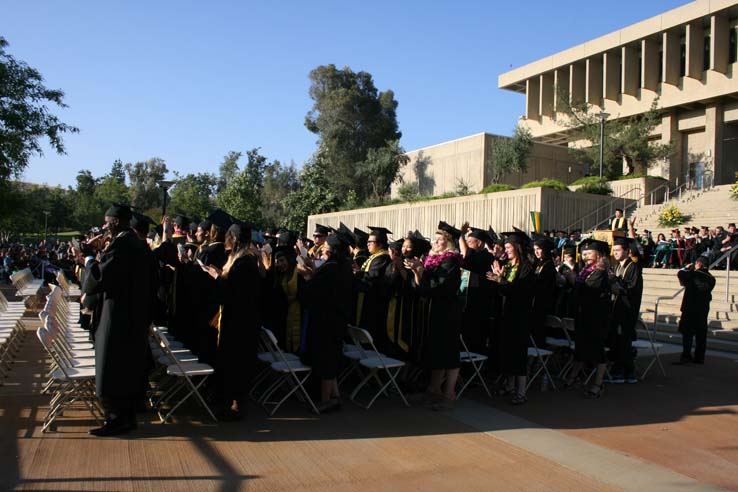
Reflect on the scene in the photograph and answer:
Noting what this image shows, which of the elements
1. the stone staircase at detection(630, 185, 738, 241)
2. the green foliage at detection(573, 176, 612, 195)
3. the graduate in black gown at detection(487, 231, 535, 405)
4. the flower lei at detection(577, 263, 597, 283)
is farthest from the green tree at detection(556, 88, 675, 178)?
the graduate in black gown at detection(487, 231, 535, 405)

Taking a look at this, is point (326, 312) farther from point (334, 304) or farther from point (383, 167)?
point (383, 167)

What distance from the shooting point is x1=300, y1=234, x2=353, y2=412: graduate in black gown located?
5.89 m

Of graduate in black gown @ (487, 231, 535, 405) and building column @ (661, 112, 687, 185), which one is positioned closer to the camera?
graduate in black gown @ (487, 231, 535, 405)

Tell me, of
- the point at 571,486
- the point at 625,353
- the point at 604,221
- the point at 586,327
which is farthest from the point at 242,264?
the point at 604,221

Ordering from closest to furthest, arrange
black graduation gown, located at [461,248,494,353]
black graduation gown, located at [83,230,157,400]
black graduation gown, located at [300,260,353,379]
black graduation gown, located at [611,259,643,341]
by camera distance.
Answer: black graduation gown, located at [83,230,157,400]
black graduation gown, located at [300,260,353,379]
black graduation gown, located at [461,248,494,353]
black graduation gown, located at [611,259,643,341]

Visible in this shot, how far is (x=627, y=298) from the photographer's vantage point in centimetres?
767

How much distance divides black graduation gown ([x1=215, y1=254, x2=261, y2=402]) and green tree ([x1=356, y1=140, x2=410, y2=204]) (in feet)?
112

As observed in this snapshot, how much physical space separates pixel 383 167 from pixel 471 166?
21.5 ft

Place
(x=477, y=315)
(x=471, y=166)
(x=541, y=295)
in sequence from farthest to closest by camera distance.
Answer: (x=471, y=166)
(x=477, y=315)
(x=541, y=295)

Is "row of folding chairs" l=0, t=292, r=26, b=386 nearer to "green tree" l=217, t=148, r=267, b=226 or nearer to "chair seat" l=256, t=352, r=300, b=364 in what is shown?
"chair seat" l=256, t=352, r=300, b=364

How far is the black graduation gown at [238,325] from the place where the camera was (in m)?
5.57

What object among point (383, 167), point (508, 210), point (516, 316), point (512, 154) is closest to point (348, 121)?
point (383, 167)

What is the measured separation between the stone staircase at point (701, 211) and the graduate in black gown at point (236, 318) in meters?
20.1

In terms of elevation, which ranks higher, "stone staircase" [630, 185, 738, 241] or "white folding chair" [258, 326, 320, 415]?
"stone staircase" [630, 185, 738, 241]
